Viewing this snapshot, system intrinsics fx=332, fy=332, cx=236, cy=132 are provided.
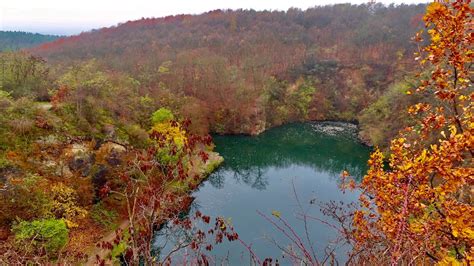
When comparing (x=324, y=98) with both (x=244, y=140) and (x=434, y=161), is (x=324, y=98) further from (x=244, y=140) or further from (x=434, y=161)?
(x=434, y=161)

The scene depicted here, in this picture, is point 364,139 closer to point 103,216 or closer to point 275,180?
point 275,180

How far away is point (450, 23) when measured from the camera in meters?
4.59

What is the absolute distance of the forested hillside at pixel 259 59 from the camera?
46.9 meters

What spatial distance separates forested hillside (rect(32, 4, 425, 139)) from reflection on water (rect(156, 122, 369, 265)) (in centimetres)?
583

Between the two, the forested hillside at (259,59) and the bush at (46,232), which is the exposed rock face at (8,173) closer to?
the bush at (46,232)

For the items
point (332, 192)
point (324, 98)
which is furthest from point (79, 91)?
point (324, 98)

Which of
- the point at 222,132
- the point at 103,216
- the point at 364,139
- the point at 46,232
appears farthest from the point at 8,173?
the point at 364,139

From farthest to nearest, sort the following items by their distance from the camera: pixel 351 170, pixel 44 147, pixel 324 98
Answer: pixel 324 98 < pixel 351 170 < pixel 44 147

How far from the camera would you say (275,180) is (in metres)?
31.7

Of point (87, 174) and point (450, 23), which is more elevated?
point (450, 23)

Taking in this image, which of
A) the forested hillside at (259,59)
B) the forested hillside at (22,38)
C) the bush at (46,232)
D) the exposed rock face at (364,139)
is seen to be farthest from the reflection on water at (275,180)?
the forested hillside at (22,38)

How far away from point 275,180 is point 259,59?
4438 cm

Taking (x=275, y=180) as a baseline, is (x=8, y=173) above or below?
above

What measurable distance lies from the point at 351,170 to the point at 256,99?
19.6 meters
